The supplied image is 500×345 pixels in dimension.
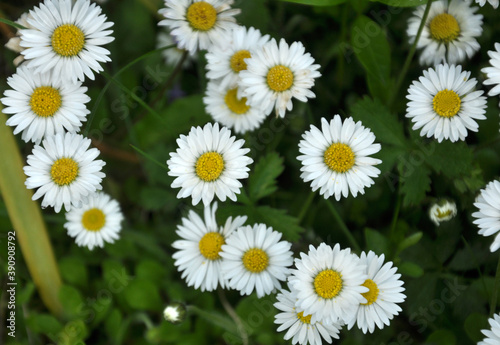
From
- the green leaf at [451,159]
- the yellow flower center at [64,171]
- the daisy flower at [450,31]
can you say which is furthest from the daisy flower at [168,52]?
the green leaf at [451,159]

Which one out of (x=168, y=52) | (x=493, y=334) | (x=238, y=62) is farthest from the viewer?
(x=168, y=52)

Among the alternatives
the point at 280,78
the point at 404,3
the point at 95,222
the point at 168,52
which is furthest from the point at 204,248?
the point at 168,52

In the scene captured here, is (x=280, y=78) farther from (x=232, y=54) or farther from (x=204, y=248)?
(x=204, y=248)

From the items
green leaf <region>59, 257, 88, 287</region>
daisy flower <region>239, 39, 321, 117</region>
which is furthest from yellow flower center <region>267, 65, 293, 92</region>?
green leaf <region>59, 257, 88, 287</region>

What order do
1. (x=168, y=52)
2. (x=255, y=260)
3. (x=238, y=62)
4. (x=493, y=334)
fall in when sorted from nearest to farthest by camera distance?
1. (x=493, y=334)
2. (x=255, y=260)
3. (x=238, y=62)
4. (x=168, y=52)

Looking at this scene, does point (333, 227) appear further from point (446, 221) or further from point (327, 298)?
point (327, 298)

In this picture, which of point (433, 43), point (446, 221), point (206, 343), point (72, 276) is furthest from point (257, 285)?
point (433, 43)
